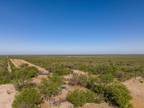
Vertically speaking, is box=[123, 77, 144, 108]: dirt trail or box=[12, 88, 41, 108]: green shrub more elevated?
box=[12, 88, 41, 108]: green shrub

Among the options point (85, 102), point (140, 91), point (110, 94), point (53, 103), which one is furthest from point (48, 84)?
point (140, 91)

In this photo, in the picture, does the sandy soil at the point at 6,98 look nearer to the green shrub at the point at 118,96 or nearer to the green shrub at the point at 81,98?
the green shrub at the point at 81,98

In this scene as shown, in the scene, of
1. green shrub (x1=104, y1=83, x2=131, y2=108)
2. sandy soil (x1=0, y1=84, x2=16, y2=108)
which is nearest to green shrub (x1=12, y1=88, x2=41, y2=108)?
sandy soil (x1=0, y1=84, x2=16, y2=108)

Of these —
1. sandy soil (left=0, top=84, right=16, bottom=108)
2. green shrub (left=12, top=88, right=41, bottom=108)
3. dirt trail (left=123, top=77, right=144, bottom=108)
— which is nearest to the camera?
green shrub (left=12, top=88, right=41, bottom=108)

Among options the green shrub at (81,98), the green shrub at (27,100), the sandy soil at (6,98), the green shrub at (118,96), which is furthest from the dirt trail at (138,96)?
the sandy soil at (6,98)

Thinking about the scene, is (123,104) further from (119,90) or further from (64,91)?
(64,91)

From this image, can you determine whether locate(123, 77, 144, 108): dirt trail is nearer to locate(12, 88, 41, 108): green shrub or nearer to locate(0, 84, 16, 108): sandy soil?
locate(12, 88, 41, 108): green shrub
